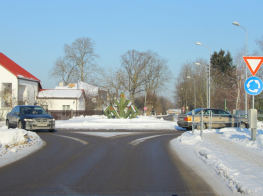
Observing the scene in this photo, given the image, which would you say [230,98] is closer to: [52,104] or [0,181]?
[52,104]

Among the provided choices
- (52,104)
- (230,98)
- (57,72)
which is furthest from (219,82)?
(57,72)

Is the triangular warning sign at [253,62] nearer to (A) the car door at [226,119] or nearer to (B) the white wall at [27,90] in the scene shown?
(A) the car door at [226,119]

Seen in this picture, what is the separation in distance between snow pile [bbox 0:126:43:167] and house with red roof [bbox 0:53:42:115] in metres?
30.8

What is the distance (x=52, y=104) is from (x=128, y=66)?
21.0 m

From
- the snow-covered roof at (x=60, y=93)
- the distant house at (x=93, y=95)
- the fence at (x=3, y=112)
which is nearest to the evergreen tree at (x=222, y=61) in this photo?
the distant house at (x=93, y=95)

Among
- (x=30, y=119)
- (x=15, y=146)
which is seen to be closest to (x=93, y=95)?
(x=30, y=119)

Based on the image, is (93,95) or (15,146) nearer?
(15,146)

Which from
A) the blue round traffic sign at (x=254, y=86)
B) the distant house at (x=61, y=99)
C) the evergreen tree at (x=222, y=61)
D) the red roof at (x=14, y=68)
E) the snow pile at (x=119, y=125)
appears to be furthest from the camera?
the evergreen tree at (x=222, y=61)

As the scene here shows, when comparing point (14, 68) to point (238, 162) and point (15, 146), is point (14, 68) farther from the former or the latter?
point (238, 162)

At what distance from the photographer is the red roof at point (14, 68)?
44181mm

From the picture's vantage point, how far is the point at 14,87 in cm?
4372

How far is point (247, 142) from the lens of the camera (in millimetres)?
10656

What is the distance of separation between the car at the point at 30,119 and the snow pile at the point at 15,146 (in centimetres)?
534

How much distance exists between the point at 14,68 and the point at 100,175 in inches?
1755
